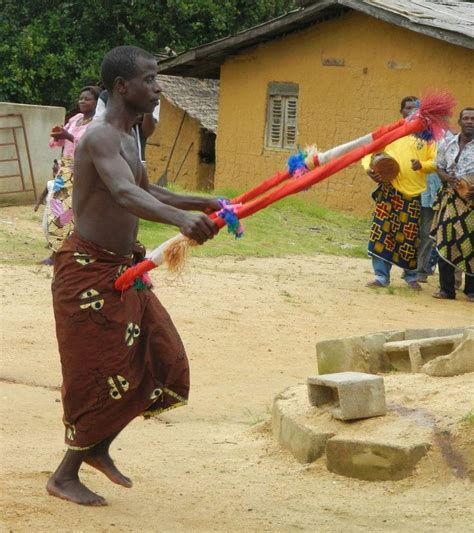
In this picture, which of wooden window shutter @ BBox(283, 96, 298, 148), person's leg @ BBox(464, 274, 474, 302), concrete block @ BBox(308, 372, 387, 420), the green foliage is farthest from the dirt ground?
the green foliage

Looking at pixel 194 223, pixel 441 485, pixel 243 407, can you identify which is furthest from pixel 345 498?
pixel 243 407

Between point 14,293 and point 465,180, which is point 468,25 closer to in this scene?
point 465,180

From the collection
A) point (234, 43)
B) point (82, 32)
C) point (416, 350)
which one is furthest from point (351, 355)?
point (82, 32)

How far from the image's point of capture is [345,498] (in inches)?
201

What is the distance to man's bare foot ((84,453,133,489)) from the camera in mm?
4906

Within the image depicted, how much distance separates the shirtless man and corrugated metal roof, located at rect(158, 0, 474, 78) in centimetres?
1192

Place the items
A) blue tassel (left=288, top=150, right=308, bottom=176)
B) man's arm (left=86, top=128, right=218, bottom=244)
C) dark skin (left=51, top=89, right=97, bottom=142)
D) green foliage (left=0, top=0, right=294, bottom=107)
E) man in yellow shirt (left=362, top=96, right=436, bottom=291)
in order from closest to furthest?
man's arm (left=86, top=128, right=218, bottom=244) < blue tassel (left=288, top=150, right=308, bottom=176) < dark skin (left=51, top=89, right=97, bottom=142) < man in yellow shirt (left=362, top=96, right=436, bottom=291) < green foliage (left=0, top=0, right=294, bottom=107)

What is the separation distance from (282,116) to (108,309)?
15.2 m

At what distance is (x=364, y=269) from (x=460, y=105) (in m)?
4.56

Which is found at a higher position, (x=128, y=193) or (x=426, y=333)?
(x=128, y=193)

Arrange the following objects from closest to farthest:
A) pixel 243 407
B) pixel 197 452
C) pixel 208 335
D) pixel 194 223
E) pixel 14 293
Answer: pixel 194 223 → pixel 197 452 → pixel 243 407 → pixel 208 335 → pixel 14 293

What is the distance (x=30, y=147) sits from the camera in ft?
55.4

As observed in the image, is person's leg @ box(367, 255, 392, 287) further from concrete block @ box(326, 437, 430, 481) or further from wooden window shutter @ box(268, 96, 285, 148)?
wooden window shutter @ box(268, 96, 285, 148)

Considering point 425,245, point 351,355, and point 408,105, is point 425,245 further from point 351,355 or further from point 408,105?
point 351,355
